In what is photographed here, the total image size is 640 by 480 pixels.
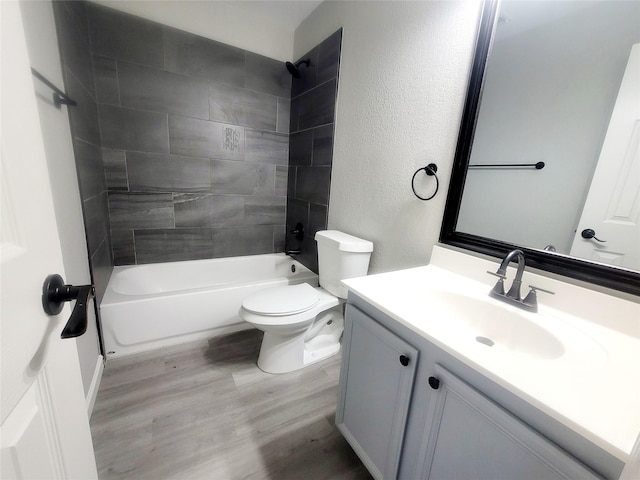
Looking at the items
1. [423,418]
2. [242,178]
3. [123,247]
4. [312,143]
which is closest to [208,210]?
[242,178]

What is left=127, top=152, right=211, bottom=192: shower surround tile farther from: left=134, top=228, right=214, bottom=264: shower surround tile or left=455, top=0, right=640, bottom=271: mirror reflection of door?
left=455, top=0, right=640, bottom=271: mirror reflection of door

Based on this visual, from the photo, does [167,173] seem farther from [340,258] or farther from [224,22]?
[340,258]

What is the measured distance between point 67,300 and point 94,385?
139 centimetres

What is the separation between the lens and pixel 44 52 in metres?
1.09

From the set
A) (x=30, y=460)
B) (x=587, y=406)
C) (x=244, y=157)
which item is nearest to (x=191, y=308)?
(x=244, y=157)

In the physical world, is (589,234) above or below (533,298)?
above

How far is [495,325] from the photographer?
0.98 metres

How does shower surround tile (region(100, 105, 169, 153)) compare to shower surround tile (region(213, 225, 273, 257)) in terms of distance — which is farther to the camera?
shower surround tile (region(213, 225, 273, 257))

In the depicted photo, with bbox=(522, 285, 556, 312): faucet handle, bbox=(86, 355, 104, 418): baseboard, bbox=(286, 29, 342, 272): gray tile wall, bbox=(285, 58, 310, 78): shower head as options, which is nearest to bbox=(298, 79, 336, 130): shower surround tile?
bbox=(286, 29, 342, 272): gray tile wall

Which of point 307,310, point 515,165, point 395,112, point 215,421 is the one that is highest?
point 395,112

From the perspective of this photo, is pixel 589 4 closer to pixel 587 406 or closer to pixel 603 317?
pixel 603 317

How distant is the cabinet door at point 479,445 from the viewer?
0.54 m

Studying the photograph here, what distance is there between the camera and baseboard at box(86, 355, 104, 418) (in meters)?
1.34

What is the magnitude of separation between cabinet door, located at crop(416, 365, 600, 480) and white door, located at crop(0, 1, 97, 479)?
826mm
